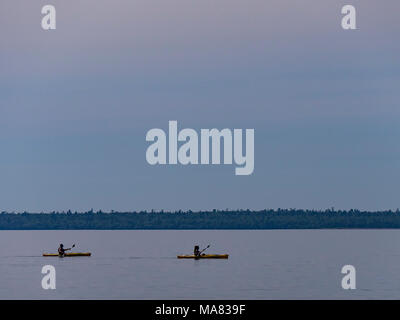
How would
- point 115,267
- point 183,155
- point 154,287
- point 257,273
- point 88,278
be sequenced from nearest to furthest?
point 183,155
point 154,287
point 88,278
point 257,273
point 115,267

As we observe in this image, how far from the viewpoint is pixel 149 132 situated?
4997cm

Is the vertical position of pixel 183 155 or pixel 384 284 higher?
pixel 183 155

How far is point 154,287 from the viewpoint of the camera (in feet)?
224

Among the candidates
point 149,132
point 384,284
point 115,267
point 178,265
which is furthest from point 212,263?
point 149,132

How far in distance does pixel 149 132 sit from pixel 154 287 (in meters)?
21.6

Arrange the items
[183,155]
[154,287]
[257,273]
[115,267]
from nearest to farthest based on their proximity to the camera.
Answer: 1. [183,155]
2. [154,287]
3. [257,273]
4. [115,267]

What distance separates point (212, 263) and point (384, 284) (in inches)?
1249

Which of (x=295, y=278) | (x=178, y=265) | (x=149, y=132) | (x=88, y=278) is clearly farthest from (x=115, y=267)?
(x=149, y=132)
